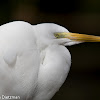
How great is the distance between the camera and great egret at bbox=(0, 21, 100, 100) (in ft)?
3.07

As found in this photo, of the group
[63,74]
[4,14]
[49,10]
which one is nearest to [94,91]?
[49,10]

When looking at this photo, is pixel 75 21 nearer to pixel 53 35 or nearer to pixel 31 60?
pixel 53 35

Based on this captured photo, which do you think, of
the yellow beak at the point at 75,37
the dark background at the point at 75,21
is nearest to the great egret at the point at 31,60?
the yellow beak at the point at 75,37

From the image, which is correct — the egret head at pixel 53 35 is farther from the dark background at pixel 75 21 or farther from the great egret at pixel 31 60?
the dark background at pixel 75 21

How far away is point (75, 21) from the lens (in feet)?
6.19

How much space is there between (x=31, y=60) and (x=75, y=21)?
3.25 ft

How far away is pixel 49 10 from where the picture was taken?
5.96 ft

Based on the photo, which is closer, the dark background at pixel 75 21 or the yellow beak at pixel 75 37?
the yellow beak at pixel 75 37

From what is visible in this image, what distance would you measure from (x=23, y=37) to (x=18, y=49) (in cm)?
5

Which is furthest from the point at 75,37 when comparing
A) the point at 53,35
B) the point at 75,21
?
the point at 75,21

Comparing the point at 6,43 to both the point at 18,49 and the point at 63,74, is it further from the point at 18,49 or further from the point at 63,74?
the point at 63,74

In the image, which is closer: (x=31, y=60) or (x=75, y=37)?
(x=31, y=60)

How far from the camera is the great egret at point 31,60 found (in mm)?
936

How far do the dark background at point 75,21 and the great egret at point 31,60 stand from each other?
2.40 feet
